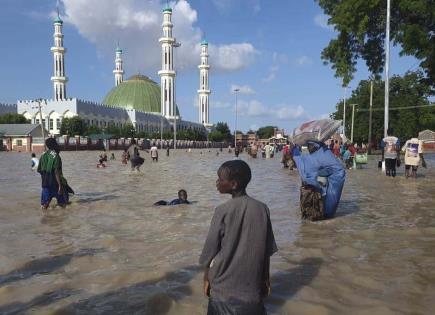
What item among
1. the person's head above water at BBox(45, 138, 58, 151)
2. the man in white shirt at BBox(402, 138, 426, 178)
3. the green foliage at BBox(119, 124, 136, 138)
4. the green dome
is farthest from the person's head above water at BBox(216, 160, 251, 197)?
the green dome

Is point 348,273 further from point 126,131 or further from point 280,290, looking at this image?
point 126,131

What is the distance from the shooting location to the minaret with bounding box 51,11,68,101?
3642 inches

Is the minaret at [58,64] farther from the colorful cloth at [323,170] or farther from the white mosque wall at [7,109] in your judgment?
the colorful cloth at [323,170]

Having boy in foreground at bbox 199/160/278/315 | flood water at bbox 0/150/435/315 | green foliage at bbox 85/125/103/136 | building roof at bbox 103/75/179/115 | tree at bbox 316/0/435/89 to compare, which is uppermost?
building roof at bbox 103/75/179/115

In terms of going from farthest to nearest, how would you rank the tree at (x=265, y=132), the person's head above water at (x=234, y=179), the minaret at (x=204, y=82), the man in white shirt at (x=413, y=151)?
the tree at (x=265, y=132) < the minaret at (x=204, y=82) < the man in white shirt at (x=413, y=151) < the person's head above water at (x=234, y=179)

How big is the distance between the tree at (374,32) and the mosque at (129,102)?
50208mm

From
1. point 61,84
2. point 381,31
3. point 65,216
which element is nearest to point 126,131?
point 61,84

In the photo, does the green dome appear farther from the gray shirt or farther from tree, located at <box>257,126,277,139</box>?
the gray shirt

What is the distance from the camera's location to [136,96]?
12050 centimetres

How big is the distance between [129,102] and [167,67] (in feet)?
61.7

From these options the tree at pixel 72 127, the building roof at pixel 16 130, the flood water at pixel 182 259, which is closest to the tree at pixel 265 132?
the tree at pixel 72 127

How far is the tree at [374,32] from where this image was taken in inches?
597

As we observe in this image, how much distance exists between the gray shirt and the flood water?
129cm

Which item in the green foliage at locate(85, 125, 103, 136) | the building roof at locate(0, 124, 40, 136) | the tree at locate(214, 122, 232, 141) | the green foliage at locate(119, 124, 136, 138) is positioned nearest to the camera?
the building roof at locate(0, 124, 40, 136)
